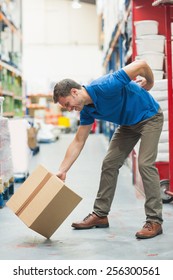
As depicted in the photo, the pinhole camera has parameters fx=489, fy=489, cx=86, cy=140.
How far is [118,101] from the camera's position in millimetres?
3721

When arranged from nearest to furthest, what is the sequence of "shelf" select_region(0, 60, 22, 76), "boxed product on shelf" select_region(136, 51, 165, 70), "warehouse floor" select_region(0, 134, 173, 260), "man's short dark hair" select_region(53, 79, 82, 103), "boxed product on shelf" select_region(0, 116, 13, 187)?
"warehouse floor" select_region(0, 134, 173, 260) → "man's short dark hair" select_region(53, 79, 82, 103) → "boxed product on shelf" select_region(0, 116, 13, 187) → "boxed product on shelf" select_region(136, 51, 165, 70) → "shelf" select_region(0, 60, 22, 76)

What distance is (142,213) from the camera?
15.5ft

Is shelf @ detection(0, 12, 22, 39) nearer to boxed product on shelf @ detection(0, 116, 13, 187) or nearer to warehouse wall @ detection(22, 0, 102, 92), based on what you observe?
boxed product on shelf @ detection(0, 116, 13, 187)

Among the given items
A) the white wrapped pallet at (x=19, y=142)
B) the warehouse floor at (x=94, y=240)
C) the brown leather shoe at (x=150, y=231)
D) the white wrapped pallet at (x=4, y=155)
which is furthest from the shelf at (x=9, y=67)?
the brown leather shoe at (x=150, y=231)

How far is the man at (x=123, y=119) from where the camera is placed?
3604 millimetres

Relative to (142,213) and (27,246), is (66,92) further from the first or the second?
(142,213)

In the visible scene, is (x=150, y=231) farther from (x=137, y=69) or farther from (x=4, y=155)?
(x=4, y=155)

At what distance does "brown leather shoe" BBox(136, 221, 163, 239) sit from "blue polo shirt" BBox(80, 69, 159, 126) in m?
0.81

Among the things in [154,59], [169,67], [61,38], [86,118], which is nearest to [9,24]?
[154,59]

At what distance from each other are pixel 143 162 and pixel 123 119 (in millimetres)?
375

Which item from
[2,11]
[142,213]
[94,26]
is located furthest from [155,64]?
[94,26]

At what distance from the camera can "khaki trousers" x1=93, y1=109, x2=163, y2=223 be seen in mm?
3791

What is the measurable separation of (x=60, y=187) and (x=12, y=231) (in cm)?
79

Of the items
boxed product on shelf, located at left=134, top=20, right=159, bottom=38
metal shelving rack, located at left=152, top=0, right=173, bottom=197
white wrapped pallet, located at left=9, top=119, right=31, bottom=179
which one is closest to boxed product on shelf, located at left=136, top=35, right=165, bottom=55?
boxed product on shelf, located at left=134, top=20, right=159, bottom=38
